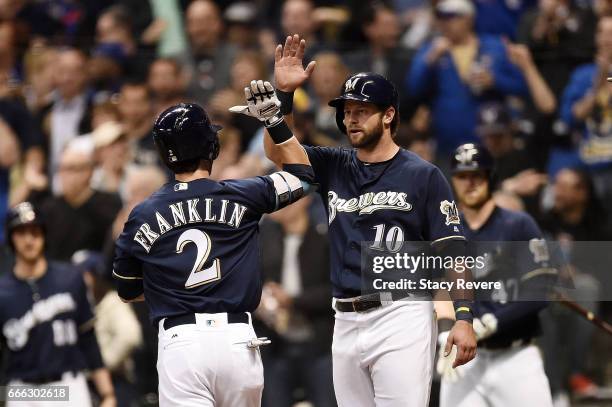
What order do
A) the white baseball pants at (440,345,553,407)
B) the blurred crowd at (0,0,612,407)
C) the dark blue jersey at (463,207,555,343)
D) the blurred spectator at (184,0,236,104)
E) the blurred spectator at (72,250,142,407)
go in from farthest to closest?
the blurred spectator at (184,0,236,104) < the blurred crowd at (0,0,612,407) < the blurred spectator at (72,250,142,407) < the dark blue jersey at (463,207,555,343) < the white baseball pants at (440,345,553,407)

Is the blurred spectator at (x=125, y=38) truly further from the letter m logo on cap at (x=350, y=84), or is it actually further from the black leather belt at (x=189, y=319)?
the black leather belt at (x=189, y=319)

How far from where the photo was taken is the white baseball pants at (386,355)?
19.8 ft

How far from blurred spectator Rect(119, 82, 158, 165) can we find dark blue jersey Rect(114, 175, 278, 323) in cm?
533

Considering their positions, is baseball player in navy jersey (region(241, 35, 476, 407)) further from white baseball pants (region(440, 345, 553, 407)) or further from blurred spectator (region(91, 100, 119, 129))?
blurred spectator (region(91, 100, 119, 129))

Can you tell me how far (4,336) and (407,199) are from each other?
10.1 feet

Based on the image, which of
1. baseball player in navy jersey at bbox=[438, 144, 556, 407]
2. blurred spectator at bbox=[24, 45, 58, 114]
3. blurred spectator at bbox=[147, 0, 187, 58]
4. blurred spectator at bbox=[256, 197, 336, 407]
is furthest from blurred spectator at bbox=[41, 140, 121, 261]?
baseball player in navy jersey at bbox=[438, 144, 556, 407]

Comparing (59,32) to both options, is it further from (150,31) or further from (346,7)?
(346,7)

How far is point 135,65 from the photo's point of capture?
11617 mm

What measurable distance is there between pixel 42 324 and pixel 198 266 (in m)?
2.41

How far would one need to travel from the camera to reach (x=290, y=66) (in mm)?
6285

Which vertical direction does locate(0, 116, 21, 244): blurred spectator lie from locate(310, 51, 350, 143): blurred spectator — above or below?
below

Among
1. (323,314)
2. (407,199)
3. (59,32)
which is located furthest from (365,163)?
(59,32)

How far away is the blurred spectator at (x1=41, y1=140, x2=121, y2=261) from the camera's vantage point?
402 inches

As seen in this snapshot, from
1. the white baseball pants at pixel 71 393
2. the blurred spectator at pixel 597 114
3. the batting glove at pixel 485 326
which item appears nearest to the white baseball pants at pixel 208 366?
the batting glove at pixel 485 326
